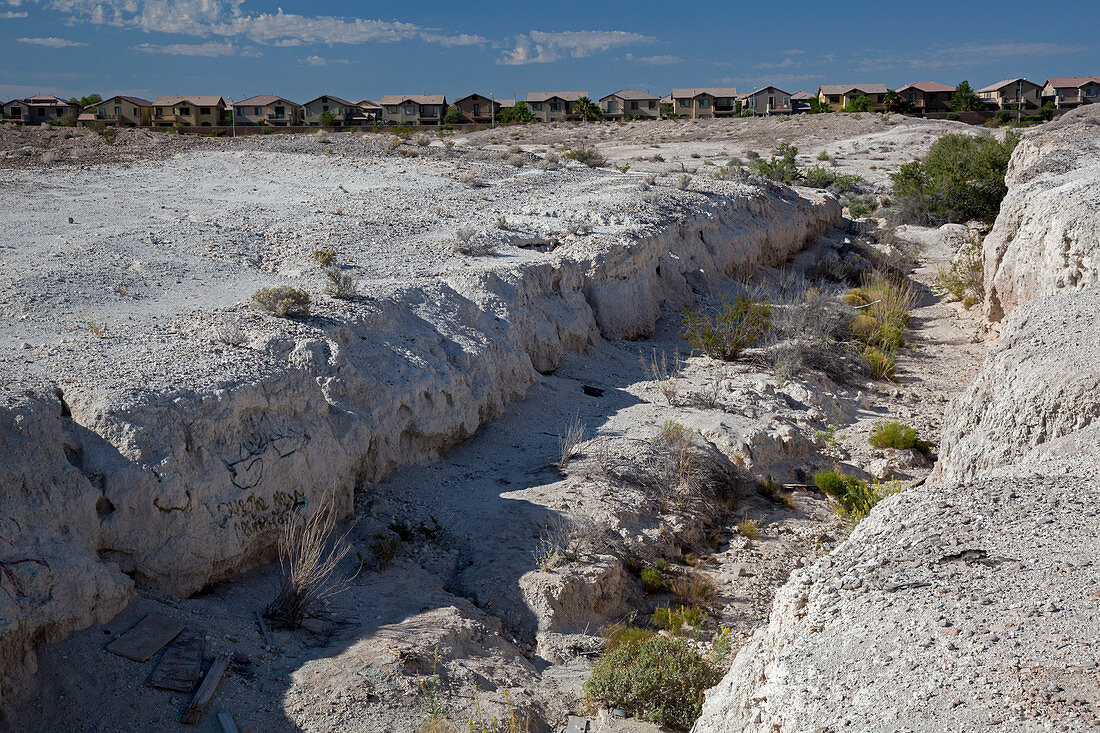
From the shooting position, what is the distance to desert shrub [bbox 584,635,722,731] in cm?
470

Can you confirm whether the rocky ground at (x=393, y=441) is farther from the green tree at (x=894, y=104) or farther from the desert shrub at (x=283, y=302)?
the green tree at (x=894, y=104)

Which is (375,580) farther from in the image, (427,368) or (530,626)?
(427,368)

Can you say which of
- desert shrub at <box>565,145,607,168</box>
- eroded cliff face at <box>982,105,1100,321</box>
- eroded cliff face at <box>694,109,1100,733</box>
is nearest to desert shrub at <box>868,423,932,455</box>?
eroded cliff face at <box>982,105,1100,321</box>

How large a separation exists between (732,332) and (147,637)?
8.51 m

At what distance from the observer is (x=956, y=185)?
20.1 meters

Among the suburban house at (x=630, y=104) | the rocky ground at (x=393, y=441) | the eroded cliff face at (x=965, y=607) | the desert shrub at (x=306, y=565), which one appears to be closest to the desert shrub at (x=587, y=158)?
the rocky ground at (x=393, y=441)

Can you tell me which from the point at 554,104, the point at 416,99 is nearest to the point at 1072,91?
the point at 554,104

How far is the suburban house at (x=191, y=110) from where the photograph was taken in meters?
54.8

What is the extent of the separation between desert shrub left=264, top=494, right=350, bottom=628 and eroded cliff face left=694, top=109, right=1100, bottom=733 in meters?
2.68

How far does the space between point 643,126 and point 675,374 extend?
38.1 m

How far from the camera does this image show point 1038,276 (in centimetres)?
982

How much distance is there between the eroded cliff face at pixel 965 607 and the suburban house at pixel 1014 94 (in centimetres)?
7045

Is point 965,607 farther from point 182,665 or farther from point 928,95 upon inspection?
point 928,95

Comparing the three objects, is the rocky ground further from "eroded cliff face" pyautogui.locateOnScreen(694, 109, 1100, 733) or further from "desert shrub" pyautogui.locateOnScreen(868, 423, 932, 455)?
"eroded cliff face" pyautogui.locateOnScreen(694, 109, 1100, 733)
